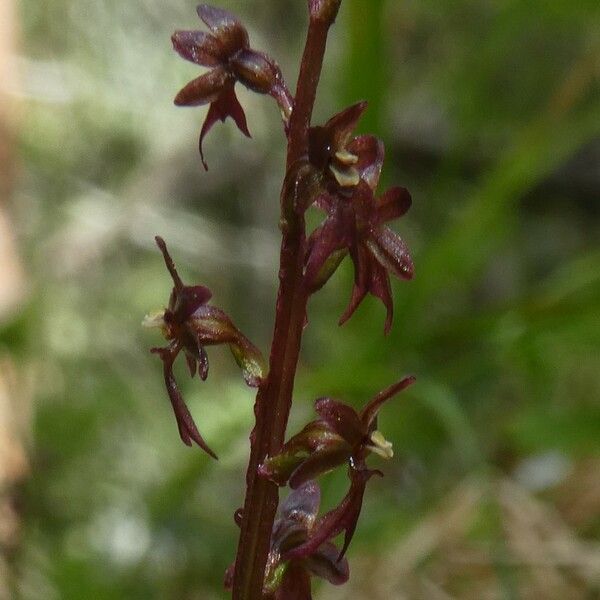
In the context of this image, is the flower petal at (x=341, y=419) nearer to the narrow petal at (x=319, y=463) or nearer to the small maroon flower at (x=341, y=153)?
the narrow petal at (x=319, y=463)

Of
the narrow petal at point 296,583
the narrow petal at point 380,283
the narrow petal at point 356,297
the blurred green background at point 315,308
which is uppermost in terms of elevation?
the blurred green background at point 315,308

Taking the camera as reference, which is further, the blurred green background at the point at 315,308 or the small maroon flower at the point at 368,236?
the blurred green background at the point at 315,308

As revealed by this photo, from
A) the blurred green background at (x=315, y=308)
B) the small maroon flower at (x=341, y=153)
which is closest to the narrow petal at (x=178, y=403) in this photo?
the small maroon flower at (x=341, y=153)

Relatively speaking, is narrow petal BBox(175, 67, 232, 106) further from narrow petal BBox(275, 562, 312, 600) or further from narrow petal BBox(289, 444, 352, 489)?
narrow petal BBox(275, 562, 312, 600)

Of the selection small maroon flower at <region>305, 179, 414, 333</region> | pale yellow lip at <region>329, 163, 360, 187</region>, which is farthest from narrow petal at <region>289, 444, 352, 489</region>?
pale yellow lip at <region>329, 163, 360, 187</region>

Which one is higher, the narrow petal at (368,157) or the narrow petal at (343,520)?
the narrow petal at (368,157)

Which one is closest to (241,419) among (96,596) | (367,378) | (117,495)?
(367,378)
